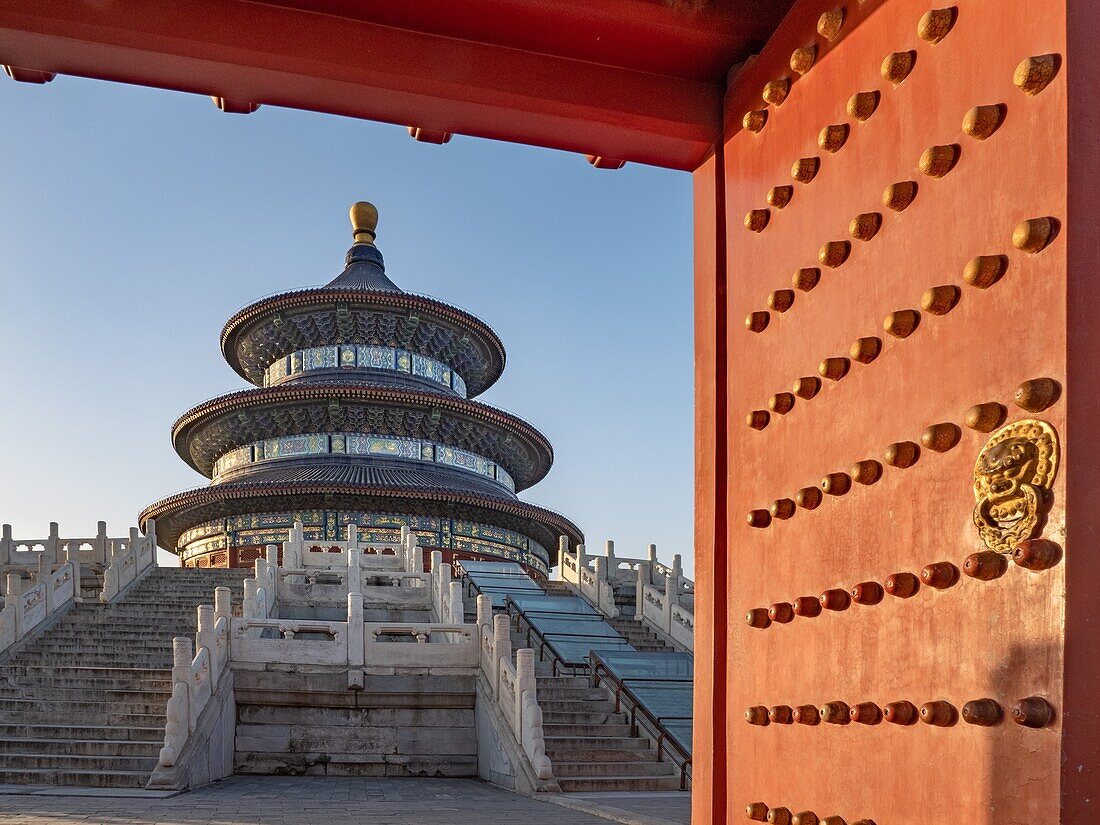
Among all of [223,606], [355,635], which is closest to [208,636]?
[223,606]

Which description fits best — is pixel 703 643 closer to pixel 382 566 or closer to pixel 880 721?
pixel 880 721

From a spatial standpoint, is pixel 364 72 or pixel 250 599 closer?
pixel 364 72

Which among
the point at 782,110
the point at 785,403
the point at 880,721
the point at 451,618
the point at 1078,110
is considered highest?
the point at 782,110

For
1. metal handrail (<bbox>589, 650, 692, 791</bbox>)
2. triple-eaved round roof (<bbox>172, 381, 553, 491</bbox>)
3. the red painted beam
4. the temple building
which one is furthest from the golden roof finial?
the red painted beam

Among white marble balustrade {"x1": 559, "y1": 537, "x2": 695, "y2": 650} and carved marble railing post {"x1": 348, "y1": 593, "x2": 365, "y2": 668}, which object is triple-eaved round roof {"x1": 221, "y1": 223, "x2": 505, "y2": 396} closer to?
white marble balustrade {"x1": 559, "y1": 537, "x2": 695, "y2": 650}

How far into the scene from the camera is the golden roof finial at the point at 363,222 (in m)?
34.4

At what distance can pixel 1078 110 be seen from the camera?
5.21ft

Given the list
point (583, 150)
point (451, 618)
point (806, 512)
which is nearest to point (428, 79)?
point (583, 150)

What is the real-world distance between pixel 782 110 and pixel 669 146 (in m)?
0.42

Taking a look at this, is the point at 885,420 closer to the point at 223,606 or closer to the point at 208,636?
the point at 208,636

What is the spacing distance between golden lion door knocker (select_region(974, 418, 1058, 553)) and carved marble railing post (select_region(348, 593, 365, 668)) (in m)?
11.1

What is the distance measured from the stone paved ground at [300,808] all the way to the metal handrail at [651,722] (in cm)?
165

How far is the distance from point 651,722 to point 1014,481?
10.2 m

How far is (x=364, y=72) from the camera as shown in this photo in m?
2.53
